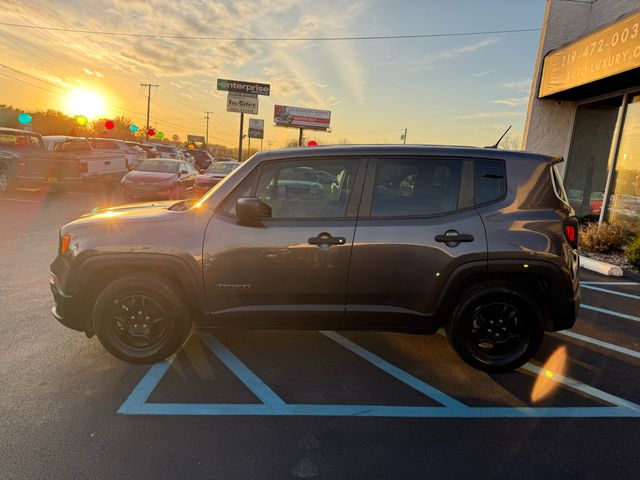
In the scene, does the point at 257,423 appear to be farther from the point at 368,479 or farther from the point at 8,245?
the point at 8,245

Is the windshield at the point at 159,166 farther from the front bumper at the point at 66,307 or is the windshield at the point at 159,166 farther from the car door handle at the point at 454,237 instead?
the car door handle at the point at 454,237

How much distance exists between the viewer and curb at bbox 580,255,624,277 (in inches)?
273

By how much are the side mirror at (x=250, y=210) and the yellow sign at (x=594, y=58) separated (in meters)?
7.95

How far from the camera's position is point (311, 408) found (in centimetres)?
288

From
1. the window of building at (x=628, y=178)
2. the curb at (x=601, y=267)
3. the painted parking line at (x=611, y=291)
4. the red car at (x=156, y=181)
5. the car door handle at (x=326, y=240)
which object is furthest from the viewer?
the red car at (x=156, y=181)

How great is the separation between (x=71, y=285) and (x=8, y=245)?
501 cm

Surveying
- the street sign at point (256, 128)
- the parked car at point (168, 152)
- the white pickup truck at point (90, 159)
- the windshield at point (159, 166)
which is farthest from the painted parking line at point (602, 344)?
the street sign at point (256, 128)

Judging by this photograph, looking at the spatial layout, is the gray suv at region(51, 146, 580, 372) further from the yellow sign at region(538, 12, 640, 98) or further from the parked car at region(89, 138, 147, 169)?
the parked car at region(89, 138, 147, 169)

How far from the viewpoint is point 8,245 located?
693cm

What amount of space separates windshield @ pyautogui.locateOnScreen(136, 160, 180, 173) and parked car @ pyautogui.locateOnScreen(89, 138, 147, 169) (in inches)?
160

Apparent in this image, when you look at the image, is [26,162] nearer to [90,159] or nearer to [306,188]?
[90,159]

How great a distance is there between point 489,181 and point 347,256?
135 centimetres

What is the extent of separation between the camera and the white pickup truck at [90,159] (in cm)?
1397

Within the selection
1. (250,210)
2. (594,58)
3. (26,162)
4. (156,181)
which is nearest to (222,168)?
(156,181)
